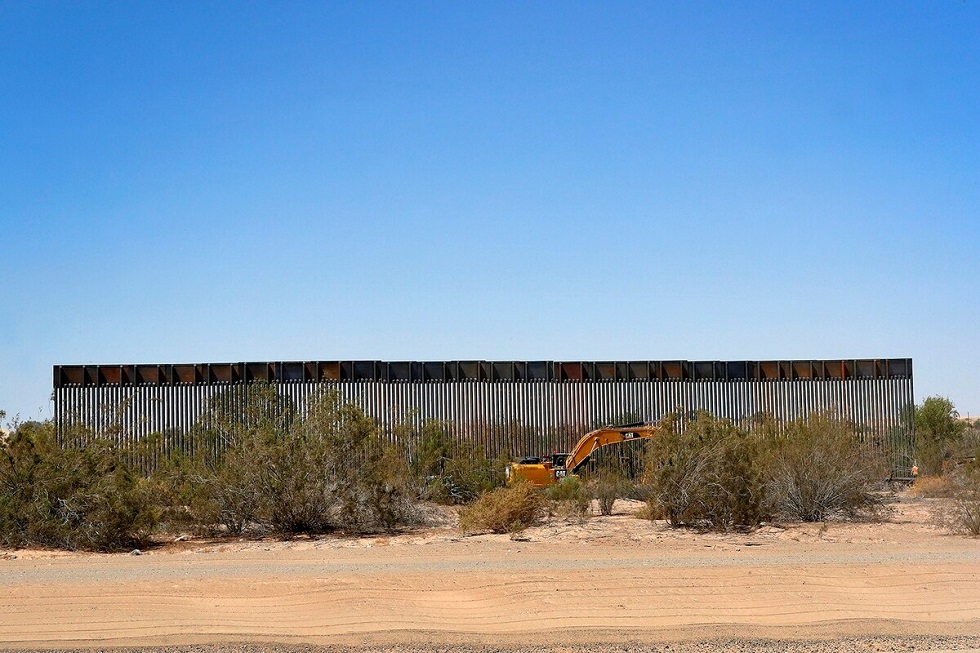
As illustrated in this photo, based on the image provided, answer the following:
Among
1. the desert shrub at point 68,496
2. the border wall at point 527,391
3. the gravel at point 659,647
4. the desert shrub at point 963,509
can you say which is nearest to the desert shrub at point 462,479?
the border wall at point 527,391

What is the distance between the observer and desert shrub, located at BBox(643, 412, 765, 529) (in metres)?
21.8

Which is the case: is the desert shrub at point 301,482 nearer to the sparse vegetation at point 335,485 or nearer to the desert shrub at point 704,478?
the sparse vegetation at point 335,485

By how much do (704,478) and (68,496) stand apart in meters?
12.8

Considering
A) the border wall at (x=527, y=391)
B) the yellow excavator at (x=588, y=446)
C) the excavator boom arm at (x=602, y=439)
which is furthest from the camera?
the border wall at (x=527, y=391)

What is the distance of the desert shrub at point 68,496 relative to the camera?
20312 mm

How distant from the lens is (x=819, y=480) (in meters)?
23.5

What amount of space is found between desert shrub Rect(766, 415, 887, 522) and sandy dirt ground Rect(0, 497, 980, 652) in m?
4.87

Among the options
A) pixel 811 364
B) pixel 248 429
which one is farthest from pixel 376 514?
pixel 811 364

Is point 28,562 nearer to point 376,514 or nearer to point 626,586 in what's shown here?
point 376,514

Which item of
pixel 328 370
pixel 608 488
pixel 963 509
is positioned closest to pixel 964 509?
pixel 963 509

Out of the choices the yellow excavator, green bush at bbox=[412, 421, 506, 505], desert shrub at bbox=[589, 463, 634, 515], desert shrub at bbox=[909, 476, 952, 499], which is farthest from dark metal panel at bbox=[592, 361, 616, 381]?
desert shrub at bbox=[909, 476, 952, 499]

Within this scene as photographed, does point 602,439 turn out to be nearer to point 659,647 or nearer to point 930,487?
point 930,487

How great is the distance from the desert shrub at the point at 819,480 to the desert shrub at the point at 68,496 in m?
13.5

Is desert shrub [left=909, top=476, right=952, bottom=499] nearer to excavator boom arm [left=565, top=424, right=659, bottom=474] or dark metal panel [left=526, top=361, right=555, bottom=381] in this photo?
excavator boom arm [left=565, top=424, right=659, bottom=474]
